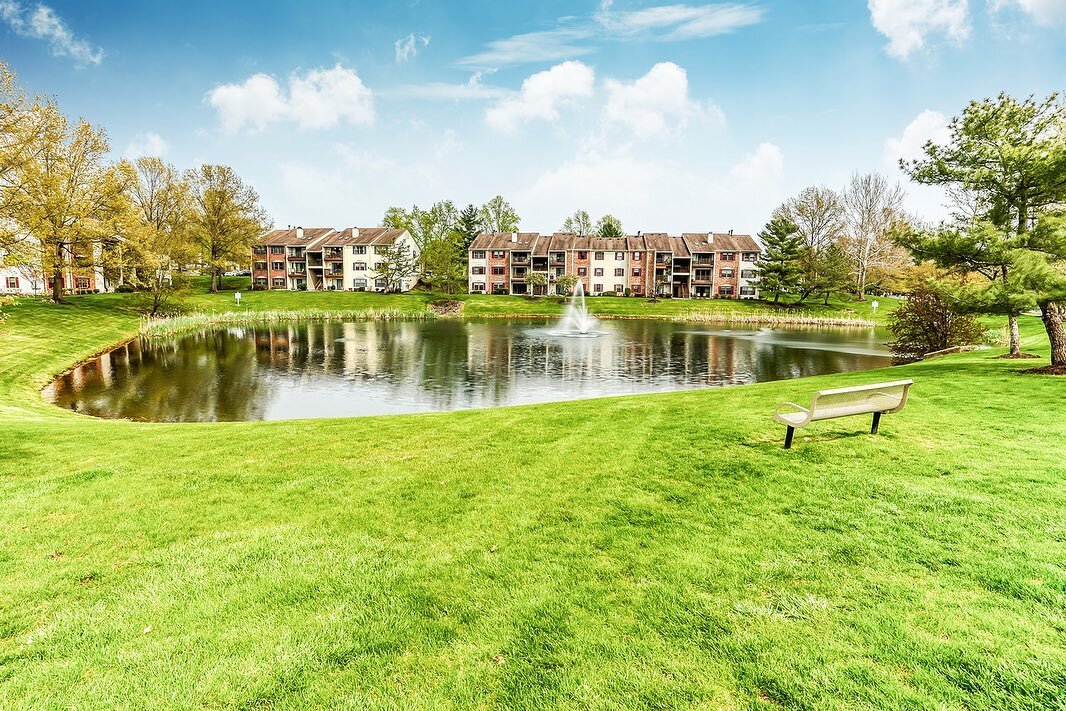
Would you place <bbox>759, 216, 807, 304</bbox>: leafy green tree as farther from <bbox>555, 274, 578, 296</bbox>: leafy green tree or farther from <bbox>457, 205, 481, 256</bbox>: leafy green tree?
<bbox>457, 205, 481, 256</bbox>: leafy green tree

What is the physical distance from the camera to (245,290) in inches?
3285

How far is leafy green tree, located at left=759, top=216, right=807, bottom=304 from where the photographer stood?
74.7 metres

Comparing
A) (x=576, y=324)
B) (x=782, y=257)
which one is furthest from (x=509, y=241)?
(x=782, y=257)

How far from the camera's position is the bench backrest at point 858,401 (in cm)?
868

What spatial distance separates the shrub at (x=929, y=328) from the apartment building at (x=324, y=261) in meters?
77.0

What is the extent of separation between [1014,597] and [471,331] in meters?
49.0

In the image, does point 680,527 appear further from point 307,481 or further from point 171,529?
point 171,529

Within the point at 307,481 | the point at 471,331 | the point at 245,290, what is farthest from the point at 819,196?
the point at 307,481

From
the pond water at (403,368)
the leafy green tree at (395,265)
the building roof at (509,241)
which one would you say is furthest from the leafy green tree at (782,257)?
the leafy green tree at (395,265)

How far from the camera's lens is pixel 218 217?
75.2 metres

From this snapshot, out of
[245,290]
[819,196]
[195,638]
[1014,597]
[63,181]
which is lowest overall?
[195,638]

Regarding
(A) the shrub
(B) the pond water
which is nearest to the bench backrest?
(B) the pond water

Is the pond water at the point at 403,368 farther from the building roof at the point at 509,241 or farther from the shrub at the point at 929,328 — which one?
the building roof at the point at 509,241

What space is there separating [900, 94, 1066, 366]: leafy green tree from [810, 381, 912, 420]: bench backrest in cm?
846
